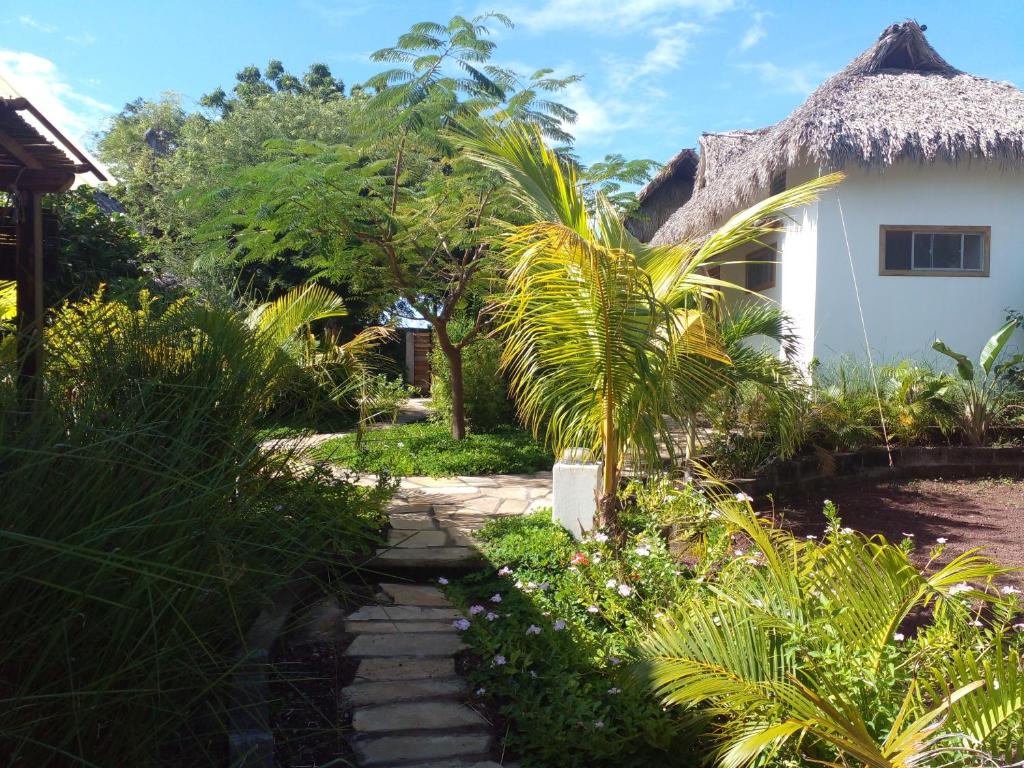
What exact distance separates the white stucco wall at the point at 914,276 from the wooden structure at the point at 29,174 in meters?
8.26

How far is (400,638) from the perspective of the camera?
11.8 ft

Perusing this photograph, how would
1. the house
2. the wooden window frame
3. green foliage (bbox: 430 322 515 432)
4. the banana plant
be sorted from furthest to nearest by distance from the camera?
the wooden window frame < green foliage (bbox: 430 322 515 432) < the house < the banana plant

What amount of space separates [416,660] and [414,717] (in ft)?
1.60

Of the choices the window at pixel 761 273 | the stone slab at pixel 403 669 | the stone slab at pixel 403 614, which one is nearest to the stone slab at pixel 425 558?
the stone slab at pixel 403 614

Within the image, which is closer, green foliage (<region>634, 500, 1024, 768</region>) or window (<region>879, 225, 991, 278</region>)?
green foliage (<region>634, 500, 1024, 768</region>)

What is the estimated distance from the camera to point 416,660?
11.1 feet

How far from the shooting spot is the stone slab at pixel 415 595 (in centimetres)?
411

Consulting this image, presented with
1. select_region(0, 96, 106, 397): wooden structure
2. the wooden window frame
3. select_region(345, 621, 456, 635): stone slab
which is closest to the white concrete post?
select_region(345, 621, 456, 635): stone slab

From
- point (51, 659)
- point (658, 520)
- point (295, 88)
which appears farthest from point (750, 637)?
point (295, 88)

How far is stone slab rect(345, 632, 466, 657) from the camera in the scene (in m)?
3.45

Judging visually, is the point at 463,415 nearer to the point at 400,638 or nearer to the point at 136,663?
the point at 400,638

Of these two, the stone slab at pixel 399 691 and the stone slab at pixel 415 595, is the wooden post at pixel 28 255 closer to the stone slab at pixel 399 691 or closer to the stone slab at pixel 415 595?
the stone slab at pixel 415 595

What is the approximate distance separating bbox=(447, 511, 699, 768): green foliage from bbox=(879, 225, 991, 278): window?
7.08 metres

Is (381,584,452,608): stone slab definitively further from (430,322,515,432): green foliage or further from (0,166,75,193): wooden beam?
(430,322,515,432): green foliage
